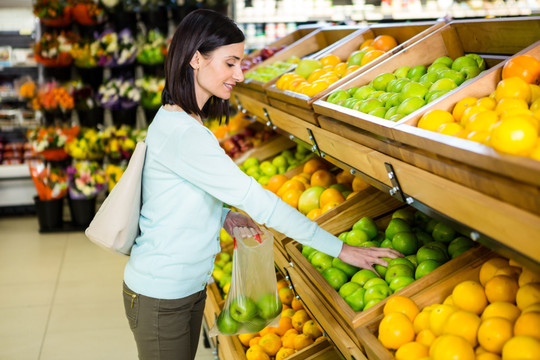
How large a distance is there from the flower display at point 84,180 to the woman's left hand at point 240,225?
12.0ft

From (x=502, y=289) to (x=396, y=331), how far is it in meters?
0.27

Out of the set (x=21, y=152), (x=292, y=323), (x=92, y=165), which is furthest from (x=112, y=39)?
(x=292, y=323)

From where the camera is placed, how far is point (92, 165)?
18.0ft

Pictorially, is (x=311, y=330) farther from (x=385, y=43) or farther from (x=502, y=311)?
(x=385, y=43)

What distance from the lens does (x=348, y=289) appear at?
1.75 meters

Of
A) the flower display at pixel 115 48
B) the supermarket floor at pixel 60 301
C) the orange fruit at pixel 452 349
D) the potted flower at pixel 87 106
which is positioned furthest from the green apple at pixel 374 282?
the potted flower at pixel 87 106

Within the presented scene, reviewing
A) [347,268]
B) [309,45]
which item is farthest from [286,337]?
[309,45]

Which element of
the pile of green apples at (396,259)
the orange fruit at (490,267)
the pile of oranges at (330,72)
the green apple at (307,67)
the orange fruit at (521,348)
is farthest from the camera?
the green apple at (307,67)

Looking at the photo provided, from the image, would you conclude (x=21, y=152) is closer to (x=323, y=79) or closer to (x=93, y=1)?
(x=93, y=1)

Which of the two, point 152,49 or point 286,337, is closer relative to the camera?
point 286,337

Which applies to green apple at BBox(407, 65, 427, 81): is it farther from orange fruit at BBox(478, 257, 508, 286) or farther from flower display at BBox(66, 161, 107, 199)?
flower display at BBox(66, 161, 107, 199)

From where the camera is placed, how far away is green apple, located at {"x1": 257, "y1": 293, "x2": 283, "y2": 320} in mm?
1973

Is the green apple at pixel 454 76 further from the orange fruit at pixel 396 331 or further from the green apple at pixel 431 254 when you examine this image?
the orange fruit at pixel 396 331

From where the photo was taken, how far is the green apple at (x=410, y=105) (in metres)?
1.65
